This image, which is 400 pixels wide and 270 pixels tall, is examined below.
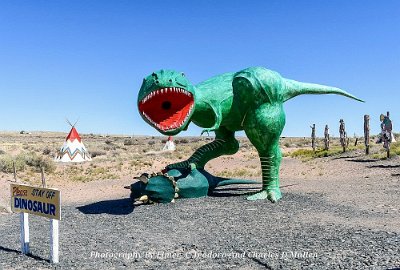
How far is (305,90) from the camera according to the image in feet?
32.8

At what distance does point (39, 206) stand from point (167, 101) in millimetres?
3261

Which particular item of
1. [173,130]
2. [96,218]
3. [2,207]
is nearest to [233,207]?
[173,130]

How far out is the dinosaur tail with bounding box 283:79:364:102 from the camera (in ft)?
31.3

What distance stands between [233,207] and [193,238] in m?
2.24

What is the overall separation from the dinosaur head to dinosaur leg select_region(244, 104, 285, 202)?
1.42 m

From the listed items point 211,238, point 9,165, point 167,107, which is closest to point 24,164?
point 9,165

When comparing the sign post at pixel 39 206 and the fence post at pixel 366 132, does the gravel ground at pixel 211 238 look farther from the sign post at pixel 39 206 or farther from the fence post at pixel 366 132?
the fence post at pixel 366 132

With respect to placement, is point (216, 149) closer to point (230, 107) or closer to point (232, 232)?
point (230, 107)

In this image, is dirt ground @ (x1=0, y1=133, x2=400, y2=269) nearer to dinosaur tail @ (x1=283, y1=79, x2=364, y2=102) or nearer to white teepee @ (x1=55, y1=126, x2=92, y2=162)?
dinosaur tail @ (x1=283, y1=79, x2=364, y2=102)

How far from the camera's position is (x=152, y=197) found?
29.7ft

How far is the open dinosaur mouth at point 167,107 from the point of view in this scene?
25.5 ft

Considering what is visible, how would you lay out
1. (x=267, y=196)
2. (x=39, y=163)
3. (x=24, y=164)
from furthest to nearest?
1. (x=24, y=164)
2. (x=39, y=163)
3. (x=267, y=196)

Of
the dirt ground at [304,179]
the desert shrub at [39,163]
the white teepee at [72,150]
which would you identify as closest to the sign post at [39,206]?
the dirt ground at [304,179]

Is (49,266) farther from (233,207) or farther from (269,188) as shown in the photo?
(269,188)
